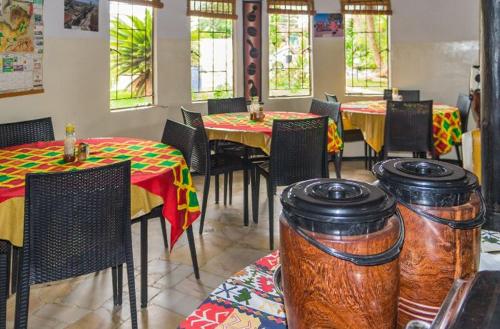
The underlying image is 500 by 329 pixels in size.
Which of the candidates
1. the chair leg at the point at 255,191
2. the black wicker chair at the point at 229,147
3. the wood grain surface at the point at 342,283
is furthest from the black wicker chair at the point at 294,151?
the wood grain surface at the point at 342,283

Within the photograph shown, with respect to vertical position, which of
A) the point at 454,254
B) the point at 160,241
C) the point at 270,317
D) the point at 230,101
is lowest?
the point at 160,241

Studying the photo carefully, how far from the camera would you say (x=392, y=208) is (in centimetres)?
61

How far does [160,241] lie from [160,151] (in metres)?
0.92

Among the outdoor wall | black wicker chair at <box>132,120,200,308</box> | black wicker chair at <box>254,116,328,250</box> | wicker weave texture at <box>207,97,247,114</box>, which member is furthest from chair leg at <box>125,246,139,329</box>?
wicker weave texture at <box>207,97,247,114</box>

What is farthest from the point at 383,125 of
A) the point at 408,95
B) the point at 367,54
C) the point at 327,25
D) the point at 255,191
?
the point at 327,25

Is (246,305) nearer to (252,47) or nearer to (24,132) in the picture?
(24,132)

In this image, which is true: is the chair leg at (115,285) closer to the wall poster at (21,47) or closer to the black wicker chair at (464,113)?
the wall poster at (21,47)

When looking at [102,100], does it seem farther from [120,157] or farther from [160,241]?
[120,157]

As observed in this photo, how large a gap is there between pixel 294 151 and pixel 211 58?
284 cm

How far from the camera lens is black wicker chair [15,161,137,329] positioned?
1.65 m

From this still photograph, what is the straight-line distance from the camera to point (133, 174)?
2.06m

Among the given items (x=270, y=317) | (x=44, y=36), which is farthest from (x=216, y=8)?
(x=270, y=317)

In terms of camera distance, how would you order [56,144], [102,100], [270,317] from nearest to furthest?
[270,317] → [56,144] → [102,100]

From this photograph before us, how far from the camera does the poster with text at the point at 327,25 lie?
598 centimetres
